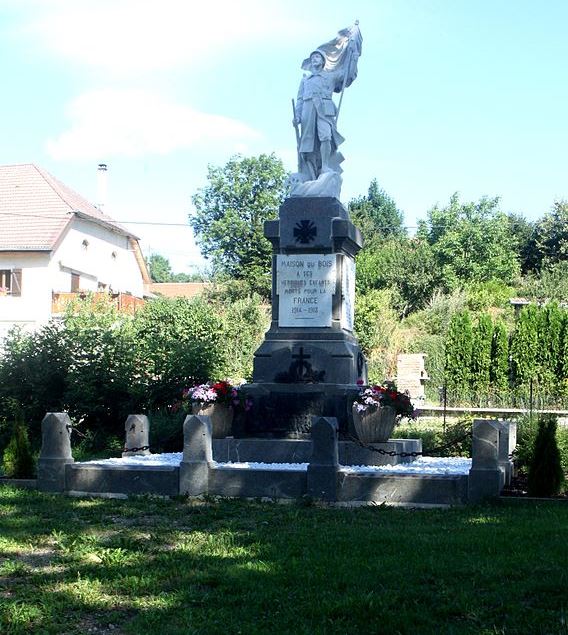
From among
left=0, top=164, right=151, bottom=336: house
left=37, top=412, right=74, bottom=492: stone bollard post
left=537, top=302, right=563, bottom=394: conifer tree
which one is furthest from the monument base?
left=0, top=164, right=151, bottom=336: house

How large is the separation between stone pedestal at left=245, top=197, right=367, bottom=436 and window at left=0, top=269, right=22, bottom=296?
30404 mm

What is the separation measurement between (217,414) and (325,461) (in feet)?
9.97

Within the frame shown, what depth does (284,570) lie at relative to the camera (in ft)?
24.5

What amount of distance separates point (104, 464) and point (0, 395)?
31.1ft

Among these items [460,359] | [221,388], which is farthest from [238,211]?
[221,388]

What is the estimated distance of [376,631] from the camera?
5.93 metres

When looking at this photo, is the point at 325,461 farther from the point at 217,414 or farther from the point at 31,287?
the point at 31,287

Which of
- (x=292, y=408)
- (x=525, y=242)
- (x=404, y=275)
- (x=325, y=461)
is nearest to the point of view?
(x=325, y=461)

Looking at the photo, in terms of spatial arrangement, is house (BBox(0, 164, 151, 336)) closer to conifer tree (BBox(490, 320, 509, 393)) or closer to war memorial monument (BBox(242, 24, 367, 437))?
conifer tree (BBox(490, 320, 509, 393))

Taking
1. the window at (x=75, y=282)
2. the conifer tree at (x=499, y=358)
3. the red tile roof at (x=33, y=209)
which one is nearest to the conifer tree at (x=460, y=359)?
the conifer tree at (x=499, y=358)

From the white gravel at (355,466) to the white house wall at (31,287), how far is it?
97.8 ft

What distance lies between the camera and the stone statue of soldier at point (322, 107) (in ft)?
52.2

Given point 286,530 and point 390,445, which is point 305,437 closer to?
point 390,445

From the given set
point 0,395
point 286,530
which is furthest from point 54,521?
point 0,395
